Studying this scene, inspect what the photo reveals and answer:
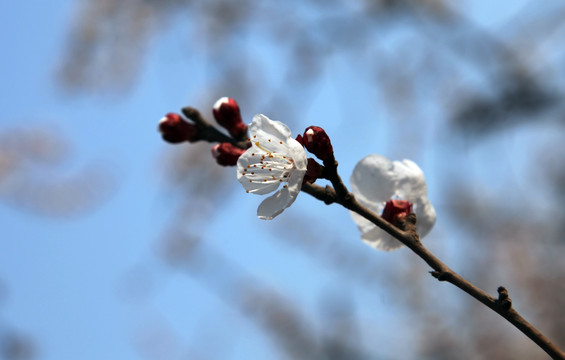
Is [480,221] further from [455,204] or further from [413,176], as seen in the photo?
[413,176]

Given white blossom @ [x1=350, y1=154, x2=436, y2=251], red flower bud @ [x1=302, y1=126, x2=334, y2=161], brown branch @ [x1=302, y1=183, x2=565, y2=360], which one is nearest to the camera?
brown branch @ [x1=302, y1=183, x2=565, y2=360]

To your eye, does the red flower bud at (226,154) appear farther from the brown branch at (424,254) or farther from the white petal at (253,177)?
the brown branch at (424,254)

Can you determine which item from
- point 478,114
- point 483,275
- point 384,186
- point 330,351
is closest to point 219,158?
point 384,186

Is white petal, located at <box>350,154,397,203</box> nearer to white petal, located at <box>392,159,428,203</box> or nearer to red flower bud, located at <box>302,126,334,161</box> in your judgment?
white petal, located at <box>392,159,428,203</box>

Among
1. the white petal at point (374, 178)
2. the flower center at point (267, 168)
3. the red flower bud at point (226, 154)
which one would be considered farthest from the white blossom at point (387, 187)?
the red flower bud at point (226, 154)

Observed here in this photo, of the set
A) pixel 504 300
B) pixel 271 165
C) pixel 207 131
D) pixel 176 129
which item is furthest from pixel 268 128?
pixel 504 300

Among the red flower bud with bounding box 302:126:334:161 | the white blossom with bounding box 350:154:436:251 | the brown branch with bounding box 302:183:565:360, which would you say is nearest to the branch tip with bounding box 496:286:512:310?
the brown branch with bounding box 302:183:565:360

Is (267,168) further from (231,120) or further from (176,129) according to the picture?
(176,129)
